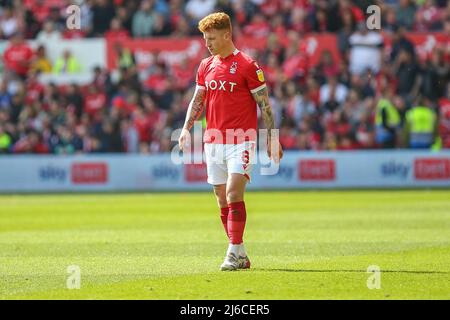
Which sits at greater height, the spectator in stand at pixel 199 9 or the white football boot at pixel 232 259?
the spectator in stand at pixel 199 9

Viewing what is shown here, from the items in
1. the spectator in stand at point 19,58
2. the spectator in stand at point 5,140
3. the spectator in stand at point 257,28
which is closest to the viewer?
the spectator in stand at point 5,140

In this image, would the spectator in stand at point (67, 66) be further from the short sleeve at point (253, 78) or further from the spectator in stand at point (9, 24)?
the short sleeve at point (253, 78)

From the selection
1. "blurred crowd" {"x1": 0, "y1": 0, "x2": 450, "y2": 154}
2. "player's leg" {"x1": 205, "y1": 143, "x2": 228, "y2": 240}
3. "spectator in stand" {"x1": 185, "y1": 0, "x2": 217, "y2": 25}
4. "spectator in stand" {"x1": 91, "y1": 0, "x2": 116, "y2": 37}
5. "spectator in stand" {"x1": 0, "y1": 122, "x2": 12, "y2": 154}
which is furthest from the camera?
"spectator in stand" {"x1": 91, "y1": 0, "x2": 116, "y2": 37}

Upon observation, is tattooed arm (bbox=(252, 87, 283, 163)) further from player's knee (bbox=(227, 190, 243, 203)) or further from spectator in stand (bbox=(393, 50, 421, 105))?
spectator in stand (bbox=(393, 50, 421, 105))

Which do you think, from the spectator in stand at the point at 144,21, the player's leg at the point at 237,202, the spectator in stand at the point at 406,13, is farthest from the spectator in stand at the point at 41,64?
the player's leg at the point at 237,202

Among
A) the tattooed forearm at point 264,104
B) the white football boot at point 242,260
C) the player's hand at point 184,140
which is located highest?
the tattooed forearm at point 264,104

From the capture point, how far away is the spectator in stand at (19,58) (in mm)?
33094

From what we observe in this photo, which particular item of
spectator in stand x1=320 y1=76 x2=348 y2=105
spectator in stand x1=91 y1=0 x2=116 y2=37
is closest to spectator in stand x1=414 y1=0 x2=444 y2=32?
spectator in stand x1=320 y1=76 x2=348 y2=105

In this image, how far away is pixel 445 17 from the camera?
3142 cm

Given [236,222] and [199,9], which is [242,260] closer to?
[236,222]

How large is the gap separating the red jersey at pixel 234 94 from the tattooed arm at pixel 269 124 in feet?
0.23

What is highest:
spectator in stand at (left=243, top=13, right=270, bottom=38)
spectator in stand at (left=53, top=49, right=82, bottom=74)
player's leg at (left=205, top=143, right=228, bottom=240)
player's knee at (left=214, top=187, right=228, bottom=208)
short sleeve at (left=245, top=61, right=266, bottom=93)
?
spectator in stand at (left=243, top=13, right=270, bottom=38)

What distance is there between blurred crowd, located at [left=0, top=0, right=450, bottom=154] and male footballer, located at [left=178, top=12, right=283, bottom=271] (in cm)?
1807

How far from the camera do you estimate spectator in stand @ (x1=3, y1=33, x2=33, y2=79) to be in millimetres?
33094
